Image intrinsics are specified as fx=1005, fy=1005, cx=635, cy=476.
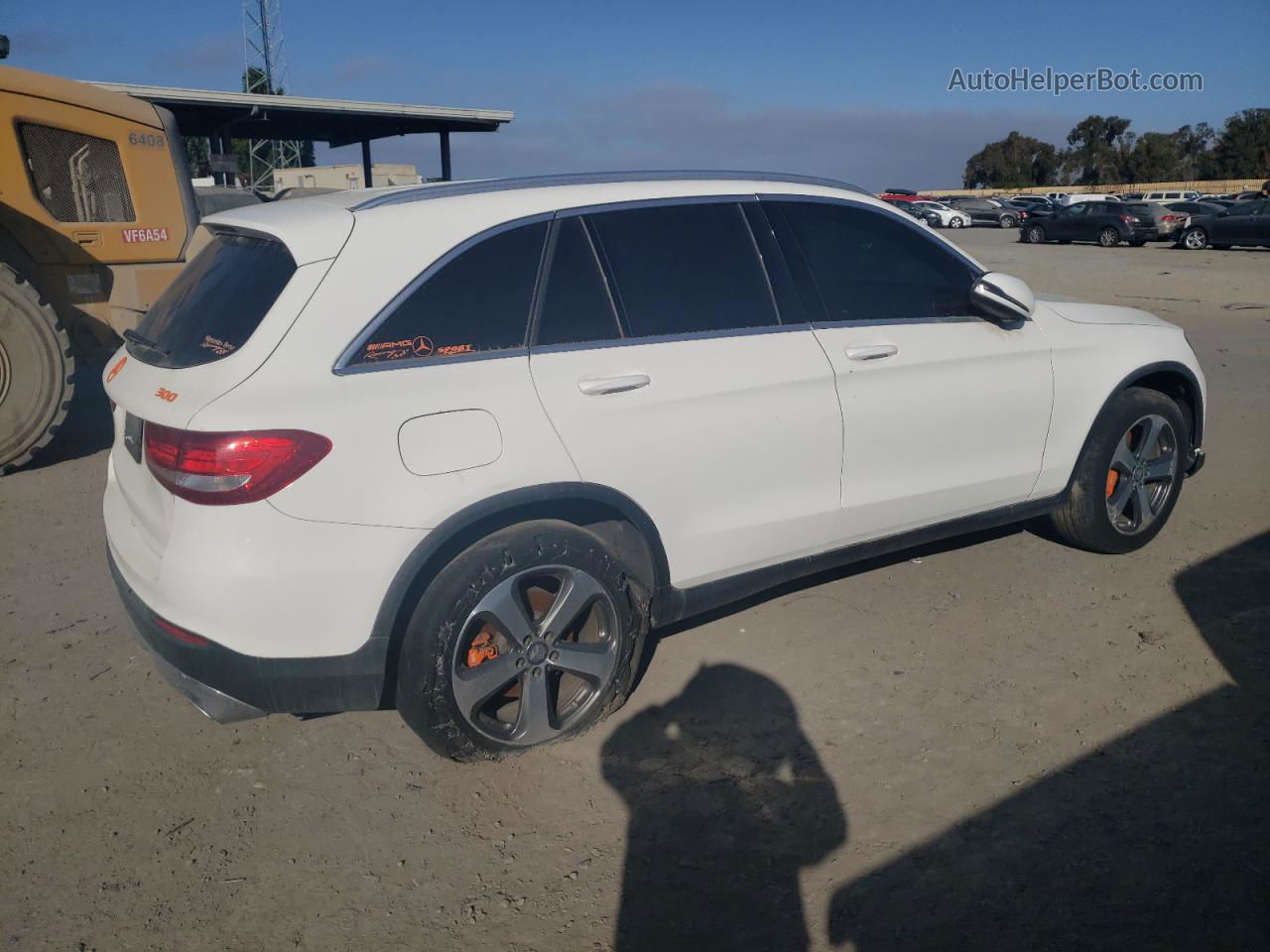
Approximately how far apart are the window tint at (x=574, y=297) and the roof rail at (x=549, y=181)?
229mm

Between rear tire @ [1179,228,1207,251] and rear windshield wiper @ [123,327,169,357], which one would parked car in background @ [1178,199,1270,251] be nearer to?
rear tire @ [1179,228,1207,251]

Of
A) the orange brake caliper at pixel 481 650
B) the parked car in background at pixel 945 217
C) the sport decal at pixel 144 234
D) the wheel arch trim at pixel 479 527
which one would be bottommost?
the parked car in background at pixel 945 217

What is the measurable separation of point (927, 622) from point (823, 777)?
1.33 metres

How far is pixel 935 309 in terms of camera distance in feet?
13.6

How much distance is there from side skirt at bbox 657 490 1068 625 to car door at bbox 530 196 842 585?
0.06 m

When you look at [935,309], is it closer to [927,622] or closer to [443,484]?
[927,622]

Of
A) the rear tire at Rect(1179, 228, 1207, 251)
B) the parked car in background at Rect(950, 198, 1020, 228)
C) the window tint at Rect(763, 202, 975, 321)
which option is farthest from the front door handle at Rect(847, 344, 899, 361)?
the parked car in background at Rect(950, 198, 1020, 228)

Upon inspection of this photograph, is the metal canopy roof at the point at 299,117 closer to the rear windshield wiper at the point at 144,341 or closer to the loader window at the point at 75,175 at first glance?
the loader window at the point at 75,175

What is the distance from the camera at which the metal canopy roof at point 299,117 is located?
14396mm

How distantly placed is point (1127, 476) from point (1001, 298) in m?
1.32

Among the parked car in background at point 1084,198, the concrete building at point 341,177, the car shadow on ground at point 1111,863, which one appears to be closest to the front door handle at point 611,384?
the car shadow on ground at point 1111,863

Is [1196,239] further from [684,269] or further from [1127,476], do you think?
[684,269]

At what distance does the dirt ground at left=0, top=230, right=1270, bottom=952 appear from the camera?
8.55 ft

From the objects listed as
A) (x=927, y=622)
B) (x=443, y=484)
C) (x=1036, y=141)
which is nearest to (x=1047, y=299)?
(x=927, y=622)
